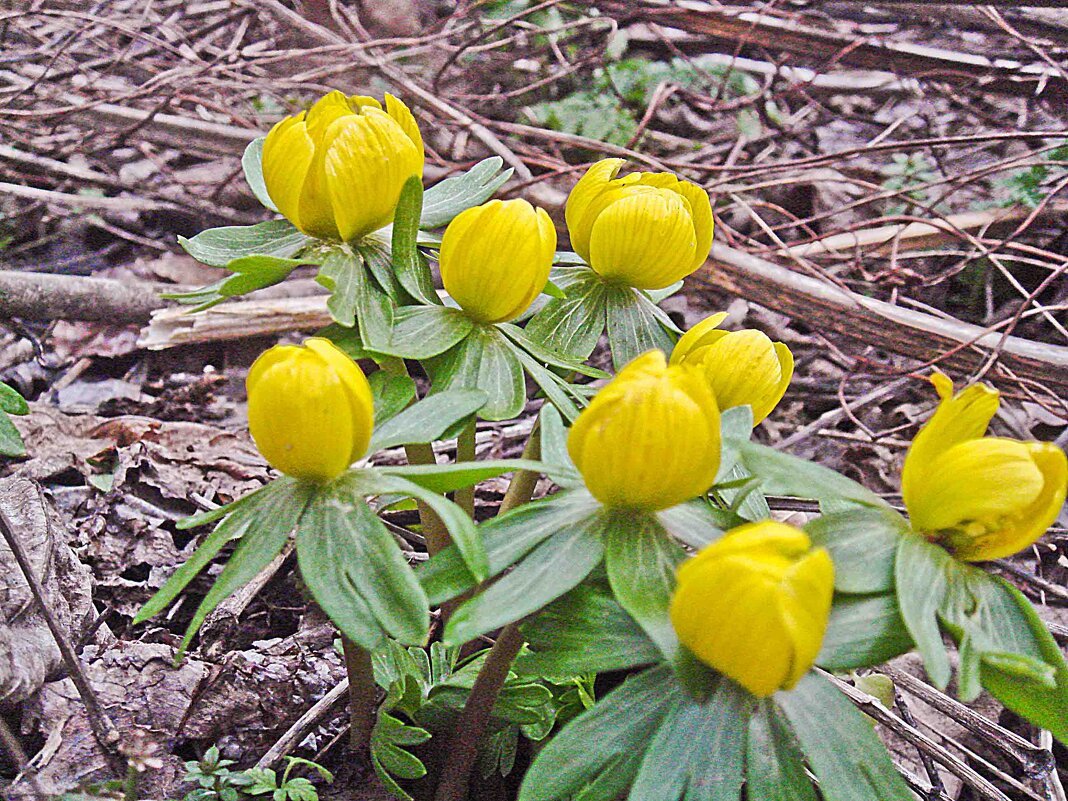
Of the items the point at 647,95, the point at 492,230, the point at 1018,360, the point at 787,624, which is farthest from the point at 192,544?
the point at 647,95

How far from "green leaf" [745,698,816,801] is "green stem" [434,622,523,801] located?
30 centimetres

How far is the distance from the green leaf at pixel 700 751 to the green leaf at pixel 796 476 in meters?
0.20

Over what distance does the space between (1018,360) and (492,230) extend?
1.86 meters

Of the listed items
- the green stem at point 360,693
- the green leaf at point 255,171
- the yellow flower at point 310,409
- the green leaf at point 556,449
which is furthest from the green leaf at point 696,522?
the green leaf at point 255,171

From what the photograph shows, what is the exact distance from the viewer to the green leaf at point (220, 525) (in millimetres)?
940

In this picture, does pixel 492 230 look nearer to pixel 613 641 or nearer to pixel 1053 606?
pixel 613 641

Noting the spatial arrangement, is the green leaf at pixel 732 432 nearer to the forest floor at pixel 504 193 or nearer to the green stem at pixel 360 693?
the green stem at pixel 360 693

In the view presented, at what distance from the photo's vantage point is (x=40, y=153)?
135 inches

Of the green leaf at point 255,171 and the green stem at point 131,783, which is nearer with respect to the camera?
the green stem at point 131,783

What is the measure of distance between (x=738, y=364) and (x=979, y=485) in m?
0.32

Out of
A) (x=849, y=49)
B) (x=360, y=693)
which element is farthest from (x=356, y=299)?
(x=849, y=49)

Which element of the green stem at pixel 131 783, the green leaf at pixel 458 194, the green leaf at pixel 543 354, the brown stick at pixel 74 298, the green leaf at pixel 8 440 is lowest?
the brown stick at pixel 74 298

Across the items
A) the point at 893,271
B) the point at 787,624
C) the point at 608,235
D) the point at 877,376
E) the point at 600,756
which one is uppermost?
the point at 608,235

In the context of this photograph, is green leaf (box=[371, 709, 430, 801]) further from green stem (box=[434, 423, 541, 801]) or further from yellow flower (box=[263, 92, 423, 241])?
yellow flower (box=[263, 92, 423, 241])
